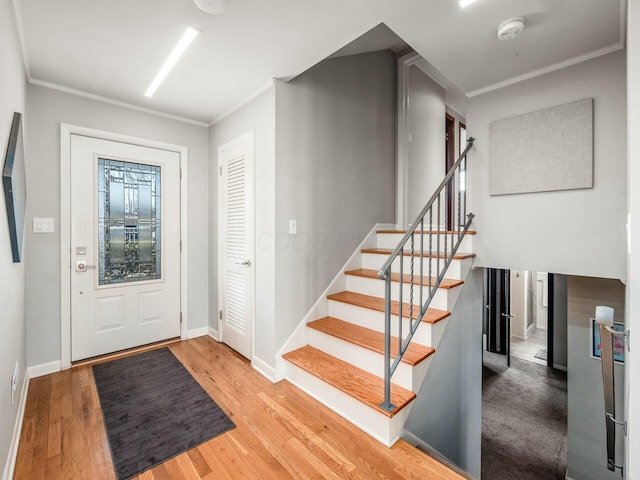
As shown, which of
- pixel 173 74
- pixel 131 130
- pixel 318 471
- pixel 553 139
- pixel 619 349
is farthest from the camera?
pixel 131 130

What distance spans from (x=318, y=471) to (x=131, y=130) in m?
3.34

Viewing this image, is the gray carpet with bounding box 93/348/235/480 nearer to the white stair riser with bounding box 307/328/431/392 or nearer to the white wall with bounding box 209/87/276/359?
the white wall with bounding box 209/87/276/359

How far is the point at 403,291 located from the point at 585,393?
2153mm

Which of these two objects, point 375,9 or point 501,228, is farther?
point 501,228

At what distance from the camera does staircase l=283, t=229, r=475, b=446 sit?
1.94m

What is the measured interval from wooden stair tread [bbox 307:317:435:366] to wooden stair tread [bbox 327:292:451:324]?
0.19 meters

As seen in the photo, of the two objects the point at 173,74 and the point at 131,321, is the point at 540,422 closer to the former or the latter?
the point at 131,321

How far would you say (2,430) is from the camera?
1405 millimetres

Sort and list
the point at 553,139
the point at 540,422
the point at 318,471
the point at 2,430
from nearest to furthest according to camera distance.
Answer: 1. the point at 2,430
2. the point at 318,471
3. the point at 553,139
4. the point at 540,422

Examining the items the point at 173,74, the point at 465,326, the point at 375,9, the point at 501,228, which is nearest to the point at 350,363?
the point at 465,326

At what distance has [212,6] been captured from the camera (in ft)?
5.46

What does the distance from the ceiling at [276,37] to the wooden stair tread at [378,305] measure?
186 centimetres

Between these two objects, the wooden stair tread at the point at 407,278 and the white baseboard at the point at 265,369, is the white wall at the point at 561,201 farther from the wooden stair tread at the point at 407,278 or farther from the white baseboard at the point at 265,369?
the white baseboard at the point at 265,369

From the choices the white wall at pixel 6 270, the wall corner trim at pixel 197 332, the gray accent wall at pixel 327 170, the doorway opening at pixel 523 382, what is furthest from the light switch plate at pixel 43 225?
the doorway opening at pixel 523 382
